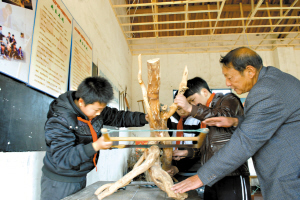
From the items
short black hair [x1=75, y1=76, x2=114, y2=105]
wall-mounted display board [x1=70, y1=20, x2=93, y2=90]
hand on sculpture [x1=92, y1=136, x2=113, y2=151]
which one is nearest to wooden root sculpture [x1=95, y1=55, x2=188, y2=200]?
short black hair [x1=75, y1=76, x2=114, y2=105]

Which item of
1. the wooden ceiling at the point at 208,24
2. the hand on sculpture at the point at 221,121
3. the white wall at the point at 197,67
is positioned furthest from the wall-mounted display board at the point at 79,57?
the white wall at the point at 197,67

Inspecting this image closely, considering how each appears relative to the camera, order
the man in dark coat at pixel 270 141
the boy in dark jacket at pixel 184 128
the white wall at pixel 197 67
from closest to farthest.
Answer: the man in dark coat at pixel 270 141, the boy in dark jacket at pixel 184 128, the white wall at pixel 197 67

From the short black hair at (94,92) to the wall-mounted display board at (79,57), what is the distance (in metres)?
0.91

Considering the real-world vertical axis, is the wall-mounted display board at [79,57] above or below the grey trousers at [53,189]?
above

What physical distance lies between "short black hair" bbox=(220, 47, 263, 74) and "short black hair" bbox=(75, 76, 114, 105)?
33.5 inches

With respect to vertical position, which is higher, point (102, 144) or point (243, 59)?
point (243, 59)

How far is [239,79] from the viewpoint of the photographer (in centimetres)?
131

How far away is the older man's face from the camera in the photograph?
4.23ft

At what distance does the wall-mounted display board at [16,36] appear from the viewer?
1.29 metres

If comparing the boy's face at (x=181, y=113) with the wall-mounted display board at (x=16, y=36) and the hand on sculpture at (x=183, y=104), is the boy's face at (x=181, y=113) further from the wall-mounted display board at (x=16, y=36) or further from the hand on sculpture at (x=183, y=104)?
the wall-mounted display board at (x=16, y=36)

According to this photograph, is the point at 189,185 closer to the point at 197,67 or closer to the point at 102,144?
the point at 102,144

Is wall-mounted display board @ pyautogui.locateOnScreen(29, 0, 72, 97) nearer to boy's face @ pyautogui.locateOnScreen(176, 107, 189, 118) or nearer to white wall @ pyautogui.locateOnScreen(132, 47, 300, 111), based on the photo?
boy's face @ pyautogui.locateOnScreen(176, 107, 189, 118)

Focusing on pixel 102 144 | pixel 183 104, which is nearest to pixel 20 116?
pixel 102 144

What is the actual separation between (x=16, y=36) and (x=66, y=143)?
32.7 inches
